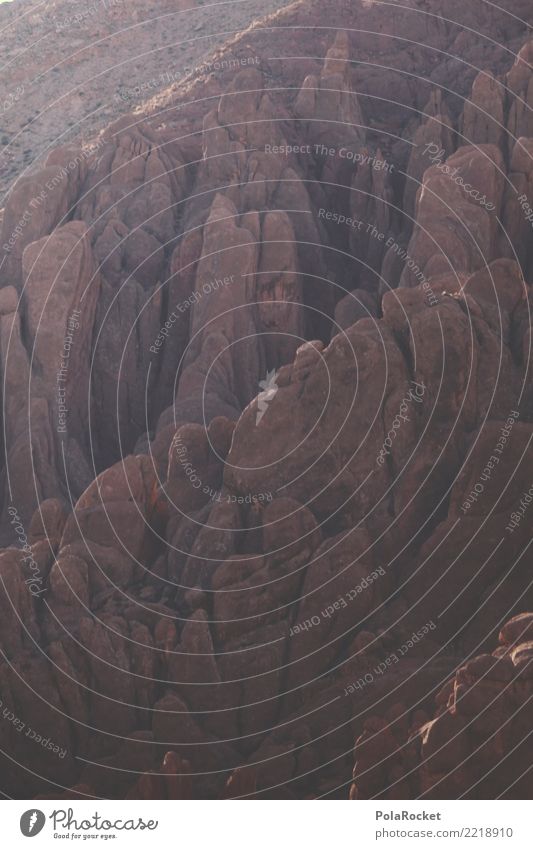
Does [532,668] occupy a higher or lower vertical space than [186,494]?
lower

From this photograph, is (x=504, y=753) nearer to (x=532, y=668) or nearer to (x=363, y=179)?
(x=532, y=668)

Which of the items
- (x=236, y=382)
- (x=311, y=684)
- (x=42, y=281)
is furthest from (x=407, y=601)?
(x=42, y=281)
